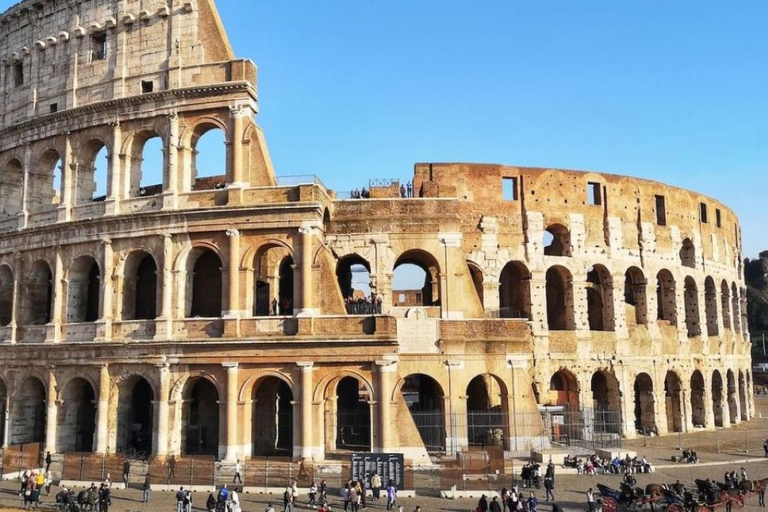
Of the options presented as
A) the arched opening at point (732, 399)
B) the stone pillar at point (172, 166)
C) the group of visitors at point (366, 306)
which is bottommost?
the arched opening at point (732, 399)

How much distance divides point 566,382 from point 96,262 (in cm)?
2066

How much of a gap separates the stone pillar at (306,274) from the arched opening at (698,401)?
75.4 ft

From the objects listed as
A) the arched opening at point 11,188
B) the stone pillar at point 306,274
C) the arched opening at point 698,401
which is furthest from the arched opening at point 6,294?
the arched opening at point 698,401

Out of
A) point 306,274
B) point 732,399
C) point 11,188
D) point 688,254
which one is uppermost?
point 11,188

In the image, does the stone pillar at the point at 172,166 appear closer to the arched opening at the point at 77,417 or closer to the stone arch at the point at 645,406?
the arched opening at the point at 77,417

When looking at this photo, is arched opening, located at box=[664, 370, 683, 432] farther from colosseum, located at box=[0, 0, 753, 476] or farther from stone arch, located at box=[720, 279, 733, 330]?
stone arch, located at box=[720, 279, 733, 330]

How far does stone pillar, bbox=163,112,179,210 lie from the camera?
24219 mm

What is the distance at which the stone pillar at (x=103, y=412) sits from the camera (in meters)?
23.8

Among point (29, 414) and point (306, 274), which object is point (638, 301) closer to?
point (306, 274)

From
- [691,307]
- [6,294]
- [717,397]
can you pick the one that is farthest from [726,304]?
[6,294]

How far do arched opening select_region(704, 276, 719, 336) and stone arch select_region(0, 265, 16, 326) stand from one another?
114 feet

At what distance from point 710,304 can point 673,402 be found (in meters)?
7.19

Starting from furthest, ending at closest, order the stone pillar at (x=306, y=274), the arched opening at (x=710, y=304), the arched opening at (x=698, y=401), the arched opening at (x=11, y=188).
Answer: the arched opening at (x=710, y=304) < the arched opening at (x=698, y=401) < the arched opening at (x=11, y=188) < the stone pillar at (x=306, y=274)

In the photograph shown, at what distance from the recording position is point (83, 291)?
86.1 feet
